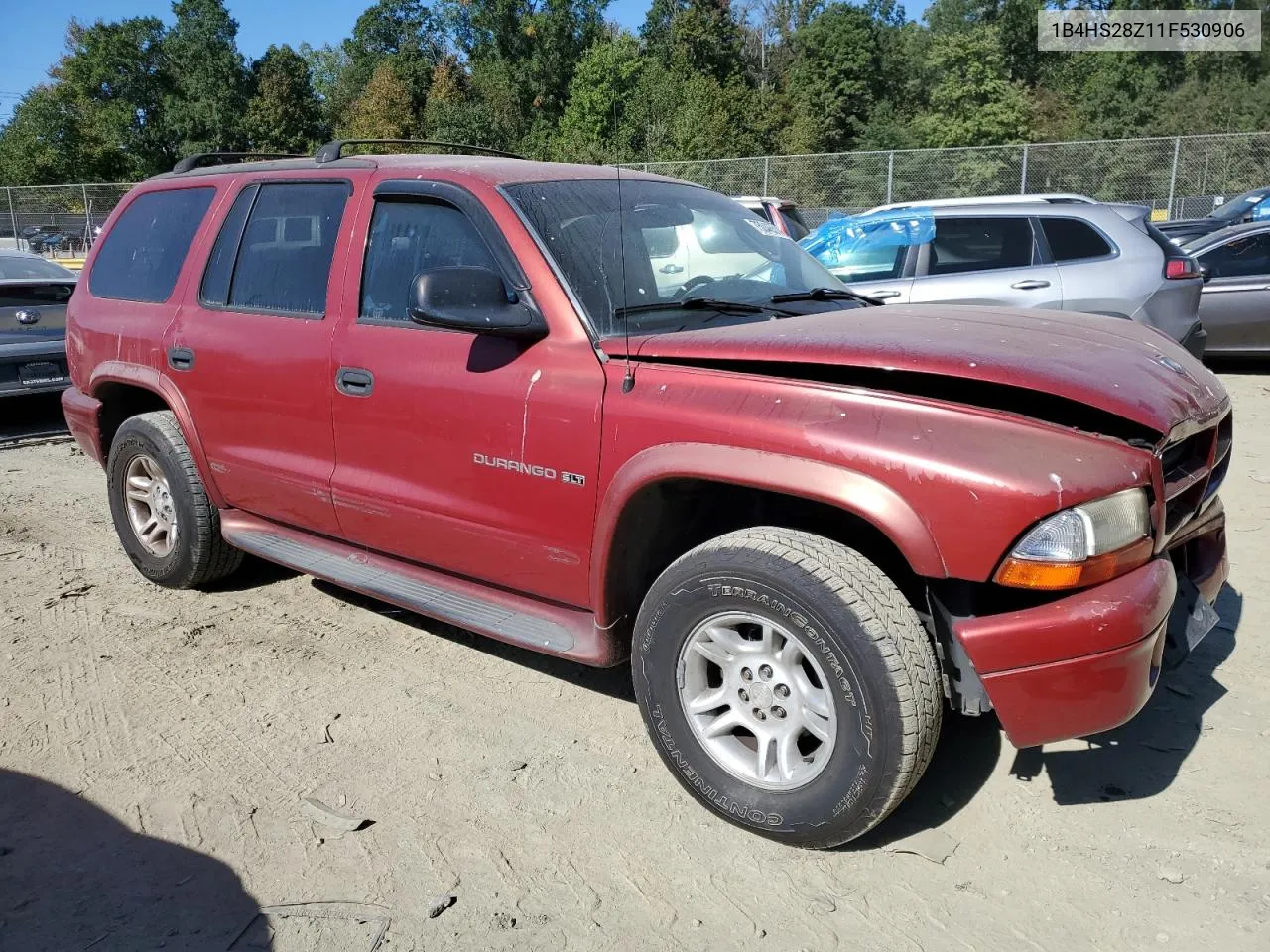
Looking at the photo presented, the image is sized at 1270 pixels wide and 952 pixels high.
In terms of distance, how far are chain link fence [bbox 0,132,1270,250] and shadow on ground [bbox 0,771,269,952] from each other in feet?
61.7

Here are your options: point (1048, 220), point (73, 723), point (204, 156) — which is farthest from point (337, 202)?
point (1048, 220)

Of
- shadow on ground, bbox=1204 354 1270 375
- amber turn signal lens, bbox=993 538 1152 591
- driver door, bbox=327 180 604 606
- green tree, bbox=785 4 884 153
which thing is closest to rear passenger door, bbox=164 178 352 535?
driver door, bbox=327 180 604 606

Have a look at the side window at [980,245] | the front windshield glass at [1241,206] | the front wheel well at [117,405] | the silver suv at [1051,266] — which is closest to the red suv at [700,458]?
the front wheel well at [117,405]

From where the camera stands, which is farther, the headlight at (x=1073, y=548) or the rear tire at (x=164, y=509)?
the rear tire at (x=164, y=509)

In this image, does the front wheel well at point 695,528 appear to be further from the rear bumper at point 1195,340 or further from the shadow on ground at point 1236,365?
the shadow on ground at point 1236,365

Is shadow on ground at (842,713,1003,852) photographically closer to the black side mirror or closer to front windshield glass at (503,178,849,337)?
front windshield glass at (503,178,849,337)

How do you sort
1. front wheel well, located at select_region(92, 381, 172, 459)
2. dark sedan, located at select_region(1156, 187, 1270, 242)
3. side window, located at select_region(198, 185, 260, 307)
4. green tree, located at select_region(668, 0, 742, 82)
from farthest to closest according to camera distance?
green tree, located at select_region(668, 0, 742, 82), dark sedan, located at select_region(1156, 187, 1270, 242), front wheel well, located at select_region(92, 381, 172, 459), side window, located at select_region(198, 185, 260, 307)

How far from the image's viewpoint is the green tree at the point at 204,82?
60969mm

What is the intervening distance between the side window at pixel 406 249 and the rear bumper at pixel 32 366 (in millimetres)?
5183

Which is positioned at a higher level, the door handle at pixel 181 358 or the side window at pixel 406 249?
the side window at pixel 406 249

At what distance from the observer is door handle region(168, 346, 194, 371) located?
4395mm

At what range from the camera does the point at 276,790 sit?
3.20m

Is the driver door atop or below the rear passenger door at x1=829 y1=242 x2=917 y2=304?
below

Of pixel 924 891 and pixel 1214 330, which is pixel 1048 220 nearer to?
pixel 1214 330
